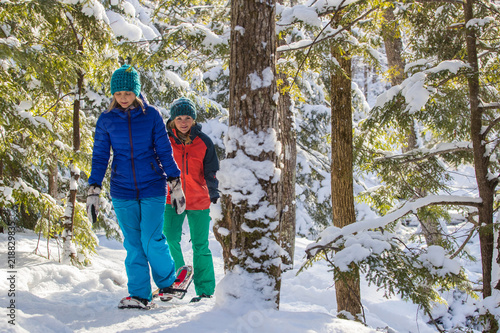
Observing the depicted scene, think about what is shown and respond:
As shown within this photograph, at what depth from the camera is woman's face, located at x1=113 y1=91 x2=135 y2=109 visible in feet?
11.0

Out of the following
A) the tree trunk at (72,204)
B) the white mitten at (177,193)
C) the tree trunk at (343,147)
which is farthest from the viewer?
the tree trunk at (72,204)

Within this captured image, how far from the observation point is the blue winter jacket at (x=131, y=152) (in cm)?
335

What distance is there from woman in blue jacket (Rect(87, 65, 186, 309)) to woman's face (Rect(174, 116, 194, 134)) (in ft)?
1.63

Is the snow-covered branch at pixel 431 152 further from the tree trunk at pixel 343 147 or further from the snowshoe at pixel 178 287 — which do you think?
the snowshoe at pixel 178 287

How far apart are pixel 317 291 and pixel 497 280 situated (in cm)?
290

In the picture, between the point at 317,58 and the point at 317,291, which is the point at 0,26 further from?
the point at 317,291

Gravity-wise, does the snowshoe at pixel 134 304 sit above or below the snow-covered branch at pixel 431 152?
below

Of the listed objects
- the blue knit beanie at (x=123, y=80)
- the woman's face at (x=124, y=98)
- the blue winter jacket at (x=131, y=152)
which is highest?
the blue knit beanie at (x=123, y=80)

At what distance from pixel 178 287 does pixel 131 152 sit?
1.51 metres

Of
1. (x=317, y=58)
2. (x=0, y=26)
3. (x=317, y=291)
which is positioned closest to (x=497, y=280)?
(x=317, y=291)

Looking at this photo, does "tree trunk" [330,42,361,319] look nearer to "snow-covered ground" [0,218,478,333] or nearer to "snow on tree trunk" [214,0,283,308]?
"snow-covered ground" [0,218,478,333]

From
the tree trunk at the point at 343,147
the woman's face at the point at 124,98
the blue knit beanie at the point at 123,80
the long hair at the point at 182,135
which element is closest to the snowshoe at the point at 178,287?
the long hair at the point at 182,135

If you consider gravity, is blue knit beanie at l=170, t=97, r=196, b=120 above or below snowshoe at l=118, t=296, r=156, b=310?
above

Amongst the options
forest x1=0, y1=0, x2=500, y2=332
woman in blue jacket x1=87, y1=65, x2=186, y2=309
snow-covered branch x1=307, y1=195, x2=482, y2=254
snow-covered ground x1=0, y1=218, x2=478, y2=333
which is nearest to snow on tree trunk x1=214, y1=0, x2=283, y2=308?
forest x1=0, y1=0, x2=500, y2=332
